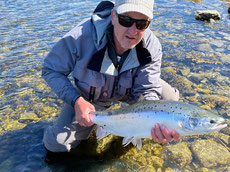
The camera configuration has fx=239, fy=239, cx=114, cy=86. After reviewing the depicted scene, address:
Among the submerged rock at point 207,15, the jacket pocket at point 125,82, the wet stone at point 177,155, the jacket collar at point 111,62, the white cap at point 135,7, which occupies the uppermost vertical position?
the white cap at point 135,7

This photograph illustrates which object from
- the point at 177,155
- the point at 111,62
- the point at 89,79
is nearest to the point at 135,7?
the point at 111,62

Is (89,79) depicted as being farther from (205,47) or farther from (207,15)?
(207,15)

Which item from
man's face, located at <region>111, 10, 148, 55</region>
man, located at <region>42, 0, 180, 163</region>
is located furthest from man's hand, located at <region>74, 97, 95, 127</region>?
man's face, located at <region>111, 10, 148, 55</region>

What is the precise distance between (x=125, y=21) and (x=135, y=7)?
0.71 feet

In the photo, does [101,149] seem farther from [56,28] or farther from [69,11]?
[69,11]

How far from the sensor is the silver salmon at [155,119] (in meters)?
2.70

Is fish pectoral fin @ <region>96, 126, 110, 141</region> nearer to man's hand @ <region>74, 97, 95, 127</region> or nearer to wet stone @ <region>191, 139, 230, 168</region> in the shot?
man's hand @ <region>74, 97, 95, 127</region>

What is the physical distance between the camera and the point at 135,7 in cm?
310

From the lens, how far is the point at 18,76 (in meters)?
6.10

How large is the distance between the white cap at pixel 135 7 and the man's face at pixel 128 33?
0.07 meters

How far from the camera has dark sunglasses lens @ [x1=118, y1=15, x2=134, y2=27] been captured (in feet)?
10.3

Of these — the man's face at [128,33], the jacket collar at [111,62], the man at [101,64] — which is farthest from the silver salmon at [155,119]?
the man's face at [128,33]

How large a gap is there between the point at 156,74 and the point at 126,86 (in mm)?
536

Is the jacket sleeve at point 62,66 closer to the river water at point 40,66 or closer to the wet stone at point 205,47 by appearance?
the river water at point 40,66
